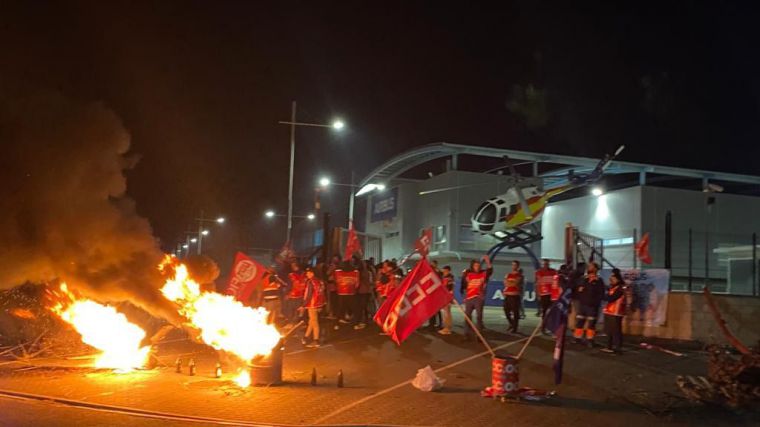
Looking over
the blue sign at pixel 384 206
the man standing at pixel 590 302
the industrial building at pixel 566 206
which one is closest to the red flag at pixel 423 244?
the man standing at pixel 590 302

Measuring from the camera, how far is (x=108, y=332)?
11.0 meters

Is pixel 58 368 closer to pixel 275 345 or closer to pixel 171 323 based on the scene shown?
pixel 171 323

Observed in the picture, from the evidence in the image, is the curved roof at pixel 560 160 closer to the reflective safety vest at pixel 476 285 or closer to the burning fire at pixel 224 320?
the reflective safety vest at pixel 476 285

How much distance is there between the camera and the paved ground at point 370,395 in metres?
7.75

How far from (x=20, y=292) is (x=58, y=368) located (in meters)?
4.46

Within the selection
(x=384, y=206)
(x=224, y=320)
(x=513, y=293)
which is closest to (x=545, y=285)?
(x=513, y=293)

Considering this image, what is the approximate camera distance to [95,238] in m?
11.5

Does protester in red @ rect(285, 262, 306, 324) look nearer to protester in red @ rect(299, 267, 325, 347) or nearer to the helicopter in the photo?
protester in red @ rect(299, 267, 325, 347)

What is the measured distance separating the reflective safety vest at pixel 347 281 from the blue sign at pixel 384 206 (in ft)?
73.2

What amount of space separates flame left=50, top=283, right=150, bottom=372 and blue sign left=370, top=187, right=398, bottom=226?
27.2 metres

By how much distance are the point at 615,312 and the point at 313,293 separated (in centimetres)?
595

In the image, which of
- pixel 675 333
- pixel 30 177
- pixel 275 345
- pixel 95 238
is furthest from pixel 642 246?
pixel 30 177

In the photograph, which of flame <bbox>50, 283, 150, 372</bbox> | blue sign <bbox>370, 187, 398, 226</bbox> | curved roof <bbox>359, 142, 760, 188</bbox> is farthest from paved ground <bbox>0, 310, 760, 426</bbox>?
blue sign <bbox>370, 187, 398, 226</bbox>

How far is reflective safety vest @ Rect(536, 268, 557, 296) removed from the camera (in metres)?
14.7
